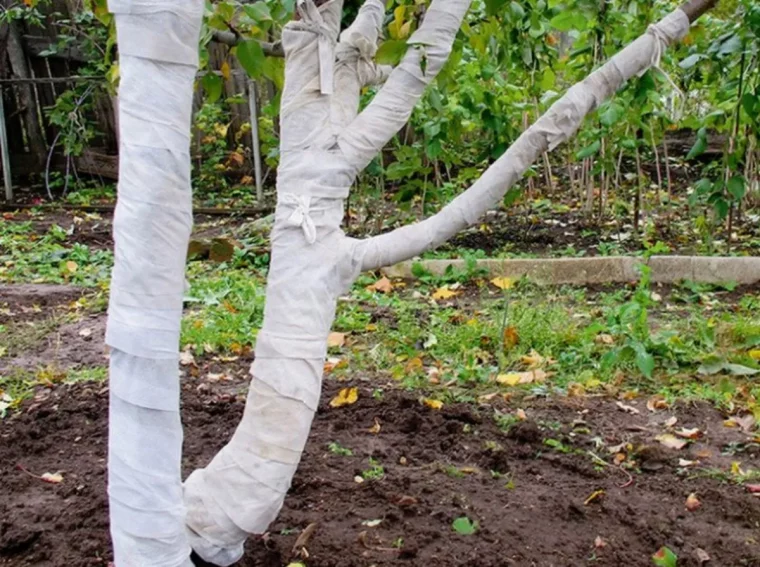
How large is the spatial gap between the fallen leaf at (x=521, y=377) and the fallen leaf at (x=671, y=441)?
28.9 inches

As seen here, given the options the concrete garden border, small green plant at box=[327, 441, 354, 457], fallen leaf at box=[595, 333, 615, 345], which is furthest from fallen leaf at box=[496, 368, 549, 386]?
the concrete garden border

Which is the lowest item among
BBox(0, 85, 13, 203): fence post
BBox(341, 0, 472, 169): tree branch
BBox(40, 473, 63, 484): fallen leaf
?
BBox(40, 473, 63, 484): fallen leaf

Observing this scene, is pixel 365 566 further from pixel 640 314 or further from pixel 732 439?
pixel 640 314

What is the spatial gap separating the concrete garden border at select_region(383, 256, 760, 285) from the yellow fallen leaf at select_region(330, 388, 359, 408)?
244 centimetres

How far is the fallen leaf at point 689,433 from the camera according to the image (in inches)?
125

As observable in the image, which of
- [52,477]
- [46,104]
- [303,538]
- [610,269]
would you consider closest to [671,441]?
[303,538]

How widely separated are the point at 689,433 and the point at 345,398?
4.25 feet

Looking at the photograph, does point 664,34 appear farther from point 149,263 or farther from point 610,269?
point 610,269

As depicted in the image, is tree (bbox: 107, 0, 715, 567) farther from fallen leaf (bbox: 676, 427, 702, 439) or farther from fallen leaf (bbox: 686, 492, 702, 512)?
fallen leaf (bbox: 676, 427, 702, 439)

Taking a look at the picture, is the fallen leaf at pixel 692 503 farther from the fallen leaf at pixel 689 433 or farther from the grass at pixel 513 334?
the grass at pixel 513 334

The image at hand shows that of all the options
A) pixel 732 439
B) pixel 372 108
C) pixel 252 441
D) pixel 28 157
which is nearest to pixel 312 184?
pixel 372 108

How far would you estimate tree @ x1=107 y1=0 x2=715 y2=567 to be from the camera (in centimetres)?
158

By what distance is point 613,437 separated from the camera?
3.14m

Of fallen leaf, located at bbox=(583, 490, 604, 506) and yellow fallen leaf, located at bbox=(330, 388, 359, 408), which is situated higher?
yellow fallen leaf, located at bbox=(330, 388, 359, 408)
